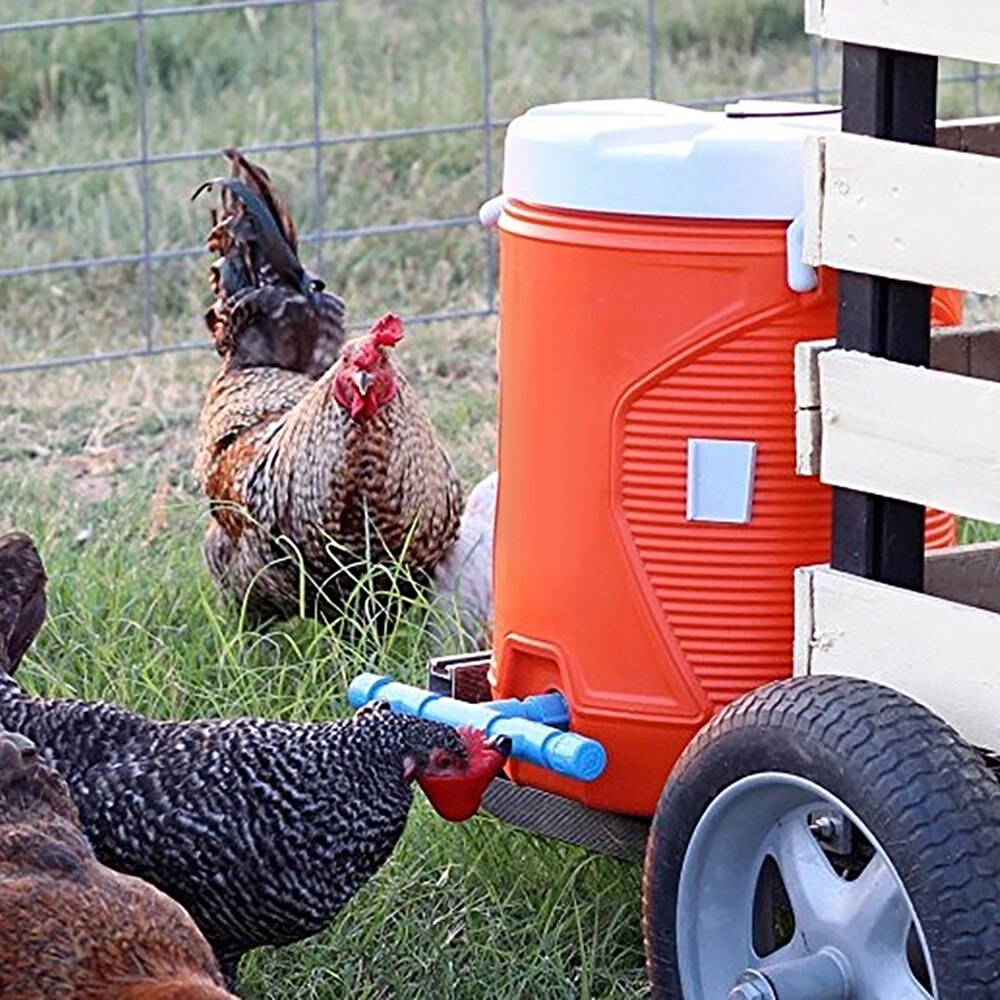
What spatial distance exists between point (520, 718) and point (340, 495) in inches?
48.8

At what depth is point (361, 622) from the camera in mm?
4250

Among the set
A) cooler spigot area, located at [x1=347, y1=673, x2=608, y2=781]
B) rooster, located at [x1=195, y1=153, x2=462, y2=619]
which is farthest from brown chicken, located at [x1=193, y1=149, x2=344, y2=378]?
cooler spigot area, located at [x1=347, y1=673, x2=608, y2=781]

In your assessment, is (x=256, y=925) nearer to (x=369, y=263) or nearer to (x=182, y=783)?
(x=182, y=783)

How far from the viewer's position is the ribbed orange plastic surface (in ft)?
9.72

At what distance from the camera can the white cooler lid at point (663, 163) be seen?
2.93 meters

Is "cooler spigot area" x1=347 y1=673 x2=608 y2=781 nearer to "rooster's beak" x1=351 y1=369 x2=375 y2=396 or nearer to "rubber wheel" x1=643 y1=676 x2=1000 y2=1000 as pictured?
"rubber wheel" x1=643 y1=676 x2=1000 y2=1000

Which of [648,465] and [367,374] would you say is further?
[367,374]

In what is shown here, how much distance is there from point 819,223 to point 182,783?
1169 mm

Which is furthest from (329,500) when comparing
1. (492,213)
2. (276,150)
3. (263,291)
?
(276,150)

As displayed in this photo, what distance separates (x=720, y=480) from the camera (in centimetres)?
300

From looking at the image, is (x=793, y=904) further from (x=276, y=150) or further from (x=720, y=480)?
(x=276, y=150)

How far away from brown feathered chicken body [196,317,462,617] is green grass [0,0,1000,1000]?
0.33 feet

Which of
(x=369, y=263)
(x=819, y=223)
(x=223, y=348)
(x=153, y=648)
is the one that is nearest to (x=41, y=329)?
(x=369, y=263)

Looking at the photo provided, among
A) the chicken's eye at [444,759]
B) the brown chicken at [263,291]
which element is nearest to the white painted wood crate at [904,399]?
the chicken's eye at [444,759]
